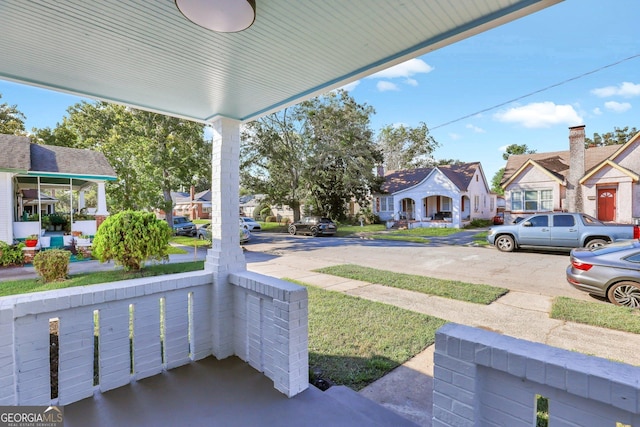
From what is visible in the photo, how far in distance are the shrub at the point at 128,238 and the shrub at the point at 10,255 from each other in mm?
4387

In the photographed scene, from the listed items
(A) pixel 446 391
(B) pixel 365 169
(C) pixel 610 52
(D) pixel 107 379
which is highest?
(C) pixel 610 52

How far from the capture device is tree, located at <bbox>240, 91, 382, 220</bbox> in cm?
2209

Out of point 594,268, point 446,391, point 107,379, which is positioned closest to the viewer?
point 446,391

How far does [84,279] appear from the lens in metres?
7.25

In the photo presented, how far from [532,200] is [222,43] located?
22591 mm

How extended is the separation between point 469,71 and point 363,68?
12.4 meters

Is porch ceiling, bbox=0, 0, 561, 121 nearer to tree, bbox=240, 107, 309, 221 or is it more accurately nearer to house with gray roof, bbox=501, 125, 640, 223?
tree, bbox=240, 107, 309, 221

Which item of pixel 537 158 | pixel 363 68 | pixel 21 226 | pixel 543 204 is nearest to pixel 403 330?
pixel 363 68

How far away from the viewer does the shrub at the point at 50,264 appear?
712 cm

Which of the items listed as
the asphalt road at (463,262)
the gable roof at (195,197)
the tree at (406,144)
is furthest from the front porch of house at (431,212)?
the gable roof at (195,197)

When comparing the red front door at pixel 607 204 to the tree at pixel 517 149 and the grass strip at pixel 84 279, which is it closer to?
the grass strip at pixel 84 279

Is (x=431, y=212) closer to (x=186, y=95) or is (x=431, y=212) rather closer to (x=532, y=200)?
(x=532, y=200)

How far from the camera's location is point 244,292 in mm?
3041

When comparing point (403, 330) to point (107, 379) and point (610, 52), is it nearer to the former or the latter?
point (107, 379)
